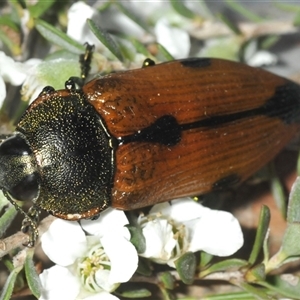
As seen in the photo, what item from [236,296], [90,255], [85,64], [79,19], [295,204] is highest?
[79,19]

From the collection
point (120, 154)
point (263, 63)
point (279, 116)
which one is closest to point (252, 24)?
point (263, 63)

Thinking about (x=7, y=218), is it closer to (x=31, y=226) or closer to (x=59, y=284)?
(x=31, y=226)

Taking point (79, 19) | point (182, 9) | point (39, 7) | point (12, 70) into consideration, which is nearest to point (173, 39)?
point (182, 9)

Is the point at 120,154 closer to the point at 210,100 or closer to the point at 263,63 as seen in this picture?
the point at 210,100

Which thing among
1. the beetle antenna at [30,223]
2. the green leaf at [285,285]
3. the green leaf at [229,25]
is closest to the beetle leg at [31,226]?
the beetle antenna at [30,223]

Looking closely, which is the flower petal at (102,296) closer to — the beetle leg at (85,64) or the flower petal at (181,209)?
the flower petal at (181,209)

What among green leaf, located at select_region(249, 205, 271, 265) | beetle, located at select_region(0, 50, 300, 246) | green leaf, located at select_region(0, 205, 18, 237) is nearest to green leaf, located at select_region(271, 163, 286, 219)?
beetle, located at select_region(0, 50, 300, 246)
